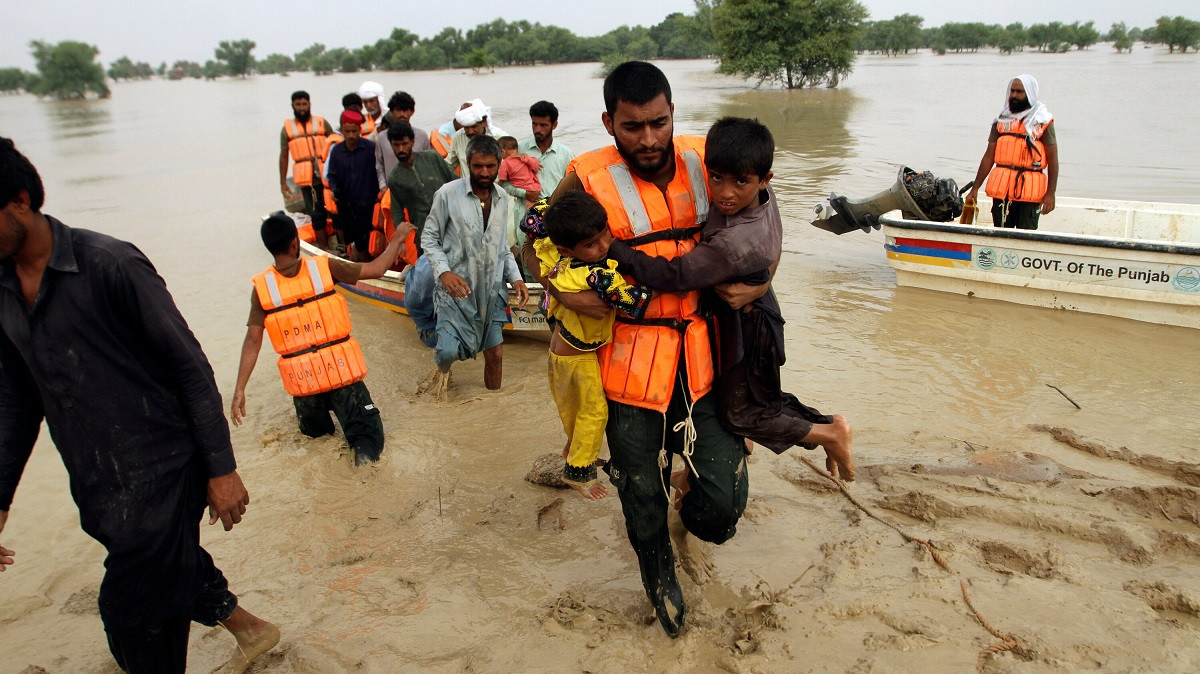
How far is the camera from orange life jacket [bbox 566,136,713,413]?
2.70 m

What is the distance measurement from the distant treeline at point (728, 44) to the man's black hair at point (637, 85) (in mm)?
30506

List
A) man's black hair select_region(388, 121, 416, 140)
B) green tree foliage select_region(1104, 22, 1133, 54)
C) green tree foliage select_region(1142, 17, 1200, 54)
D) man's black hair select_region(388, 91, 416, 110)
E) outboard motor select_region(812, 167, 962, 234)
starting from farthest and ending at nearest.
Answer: green tree foliage select_region(1104, 22, 1133, 54)
green tree foliage select_region(1142, 17, 1200, 54)
man's black hair select_region(388, 91, 416, 110)
outboard motor select_region(812, 167, 962, 234)
man's black hair select_region(388, 121, 416, 140)

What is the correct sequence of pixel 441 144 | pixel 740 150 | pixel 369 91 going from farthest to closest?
pixel 369 91 → pixel 441 144 → pixel 740 150

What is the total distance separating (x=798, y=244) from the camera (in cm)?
973

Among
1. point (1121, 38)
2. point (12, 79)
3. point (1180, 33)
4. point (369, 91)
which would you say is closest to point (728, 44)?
point (369, 91)

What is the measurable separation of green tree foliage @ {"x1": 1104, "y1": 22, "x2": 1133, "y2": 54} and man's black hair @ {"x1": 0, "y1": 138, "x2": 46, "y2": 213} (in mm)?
72183

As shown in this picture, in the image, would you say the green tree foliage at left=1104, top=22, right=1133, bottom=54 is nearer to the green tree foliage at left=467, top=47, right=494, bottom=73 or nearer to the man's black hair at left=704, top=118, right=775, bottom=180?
the green tree foliage at left=467, top=47, right=494, bottom=73

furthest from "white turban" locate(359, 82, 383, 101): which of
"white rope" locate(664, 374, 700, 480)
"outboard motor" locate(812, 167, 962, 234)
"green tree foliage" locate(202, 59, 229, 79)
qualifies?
"green tree foliage" locate(202, 59, 229, 79)

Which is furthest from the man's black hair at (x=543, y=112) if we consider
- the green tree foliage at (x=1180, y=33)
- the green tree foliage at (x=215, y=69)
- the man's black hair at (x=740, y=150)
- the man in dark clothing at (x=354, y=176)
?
the green tree foliage at (x=215, y=69)

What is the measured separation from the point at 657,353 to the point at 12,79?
116 m

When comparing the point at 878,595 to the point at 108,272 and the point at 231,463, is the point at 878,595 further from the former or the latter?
the point at 108,272

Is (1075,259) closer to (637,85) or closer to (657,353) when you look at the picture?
(657,353)

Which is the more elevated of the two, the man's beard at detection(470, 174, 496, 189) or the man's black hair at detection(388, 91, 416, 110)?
the man's black hair at detection(388, 91, 416, 110)

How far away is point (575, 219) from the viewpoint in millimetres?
2576
